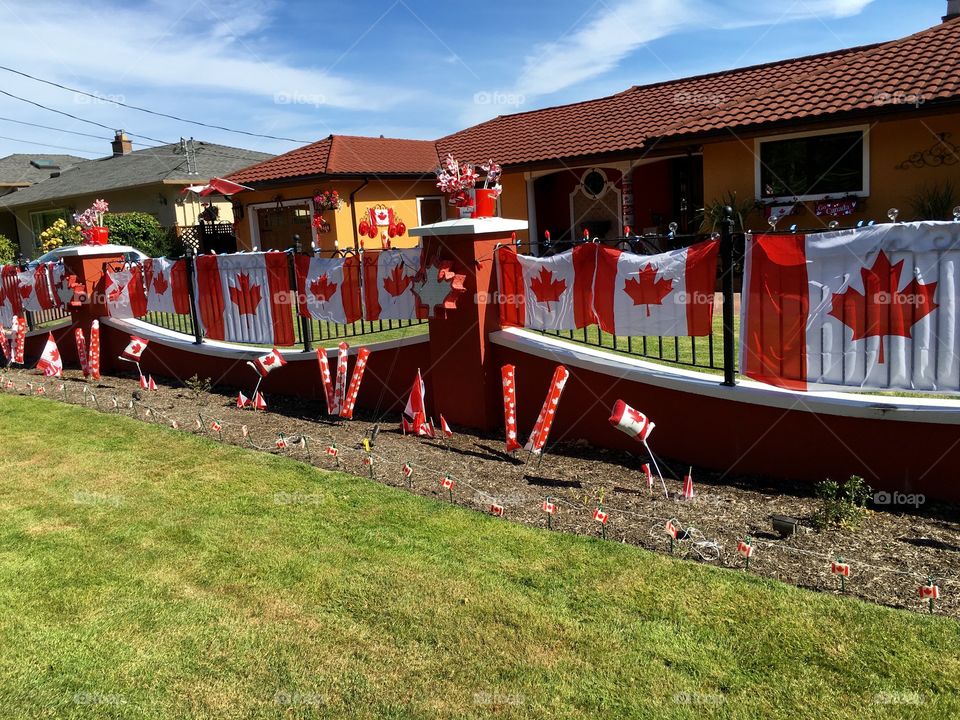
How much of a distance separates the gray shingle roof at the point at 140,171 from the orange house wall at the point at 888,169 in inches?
772

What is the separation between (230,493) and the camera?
5762 millimetres

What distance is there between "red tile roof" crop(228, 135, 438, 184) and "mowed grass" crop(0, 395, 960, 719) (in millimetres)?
15773

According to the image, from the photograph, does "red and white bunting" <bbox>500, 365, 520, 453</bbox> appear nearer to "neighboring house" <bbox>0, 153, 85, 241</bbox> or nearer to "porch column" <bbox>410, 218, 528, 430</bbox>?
"porch column" <bbox>410, 218, 528, 430</bbox>

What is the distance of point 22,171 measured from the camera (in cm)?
3862

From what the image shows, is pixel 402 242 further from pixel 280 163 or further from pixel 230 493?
pixel 230 493

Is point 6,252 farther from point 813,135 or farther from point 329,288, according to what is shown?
point 813,135

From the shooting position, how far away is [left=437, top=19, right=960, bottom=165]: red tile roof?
12234 millimetres

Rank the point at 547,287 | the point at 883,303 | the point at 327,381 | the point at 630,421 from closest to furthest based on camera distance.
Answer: the point at 883,303
the point at 630,421
the point at 547,287
the point at 327,381

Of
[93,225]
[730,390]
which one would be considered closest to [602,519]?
[730,390]

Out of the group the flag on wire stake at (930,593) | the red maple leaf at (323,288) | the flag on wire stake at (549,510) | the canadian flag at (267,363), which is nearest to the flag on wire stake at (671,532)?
the flag on wire stake at (549,510)

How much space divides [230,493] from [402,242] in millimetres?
16407

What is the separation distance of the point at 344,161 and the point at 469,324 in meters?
14.8

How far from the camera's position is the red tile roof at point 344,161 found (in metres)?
20.2

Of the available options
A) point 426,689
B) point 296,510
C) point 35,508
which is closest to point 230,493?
point 296,510
